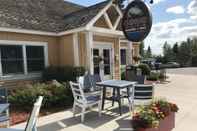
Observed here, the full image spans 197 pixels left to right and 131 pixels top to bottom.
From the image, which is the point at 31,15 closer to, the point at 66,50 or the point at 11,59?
the point at 66,50

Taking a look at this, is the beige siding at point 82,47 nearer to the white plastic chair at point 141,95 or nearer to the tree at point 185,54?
the white plastic chair at point 141,95

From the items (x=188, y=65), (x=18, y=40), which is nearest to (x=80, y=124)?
(x=18, y=40)

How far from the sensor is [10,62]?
819cm

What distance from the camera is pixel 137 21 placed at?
6742mm

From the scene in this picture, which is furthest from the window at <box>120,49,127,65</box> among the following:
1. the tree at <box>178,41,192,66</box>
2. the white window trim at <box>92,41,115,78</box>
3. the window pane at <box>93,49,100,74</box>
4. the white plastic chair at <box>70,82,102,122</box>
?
the tree at <box>178,41,192,66</box>

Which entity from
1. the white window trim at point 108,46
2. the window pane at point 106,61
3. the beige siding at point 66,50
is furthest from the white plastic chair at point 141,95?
the window pane at point 106,61

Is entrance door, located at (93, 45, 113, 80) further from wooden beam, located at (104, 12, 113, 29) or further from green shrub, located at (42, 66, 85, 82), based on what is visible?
green shrub, located at (42, 66, 85, 82)

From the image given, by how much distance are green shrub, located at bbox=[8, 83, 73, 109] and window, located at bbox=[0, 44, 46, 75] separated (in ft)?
5.70

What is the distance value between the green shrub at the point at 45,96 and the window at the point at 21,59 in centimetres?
174

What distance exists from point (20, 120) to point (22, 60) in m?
3.71

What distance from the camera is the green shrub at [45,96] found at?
643 centimetres

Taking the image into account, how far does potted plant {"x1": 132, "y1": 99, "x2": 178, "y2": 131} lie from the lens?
3824 mm

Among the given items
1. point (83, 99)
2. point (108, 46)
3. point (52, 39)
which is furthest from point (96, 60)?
point (83, 99)

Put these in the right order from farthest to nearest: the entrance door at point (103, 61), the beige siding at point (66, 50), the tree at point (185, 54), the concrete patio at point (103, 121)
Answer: the tree at point (185, 54), the entrance door at point (103, 61), the beige siding at point (66, 50), the concrete patio at point (103, 121)
